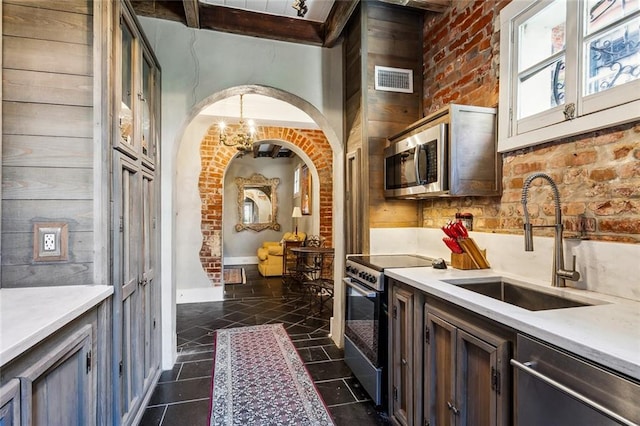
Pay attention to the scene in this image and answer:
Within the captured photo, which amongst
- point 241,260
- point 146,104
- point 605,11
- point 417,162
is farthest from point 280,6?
point 241,260

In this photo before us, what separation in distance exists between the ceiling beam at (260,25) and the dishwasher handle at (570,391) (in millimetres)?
2987

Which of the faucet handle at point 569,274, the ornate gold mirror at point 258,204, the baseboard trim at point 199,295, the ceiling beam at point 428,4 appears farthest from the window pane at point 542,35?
the ornate gold mirror at point 258,204

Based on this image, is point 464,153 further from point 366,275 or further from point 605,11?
point 366,275

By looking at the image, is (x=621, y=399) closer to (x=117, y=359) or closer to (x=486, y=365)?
(x=486, y=365)

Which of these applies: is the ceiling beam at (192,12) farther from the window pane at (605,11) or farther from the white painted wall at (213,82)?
the window pane at (605,11)

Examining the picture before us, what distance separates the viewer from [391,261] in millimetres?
2377

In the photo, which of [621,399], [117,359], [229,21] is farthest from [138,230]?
[621,399]

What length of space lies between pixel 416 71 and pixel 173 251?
2.66 meters

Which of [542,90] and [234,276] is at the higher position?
[542,90]

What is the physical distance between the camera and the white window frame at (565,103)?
52.5 inches

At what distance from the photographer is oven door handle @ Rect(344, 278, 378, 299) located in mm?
2096

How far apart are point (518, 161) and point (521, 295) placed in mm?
774

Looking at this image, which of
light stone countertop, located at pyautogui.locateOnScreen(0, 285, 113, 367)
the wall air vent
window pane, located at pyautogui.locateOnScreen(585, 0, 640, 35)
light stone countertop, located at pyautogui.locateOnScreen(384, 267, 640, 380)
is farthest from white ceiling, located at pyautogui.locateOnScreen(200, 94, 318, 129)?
light stone countertop, located at pyautogui.locateOnScreen(384, 267, 640, 380)

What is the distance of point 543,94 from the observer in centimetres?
173
